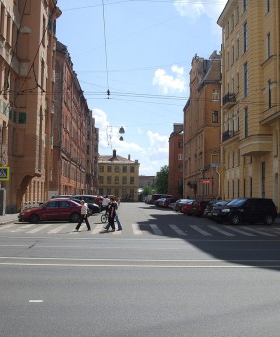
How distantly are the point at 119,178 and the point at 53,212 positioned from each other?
4921 inches

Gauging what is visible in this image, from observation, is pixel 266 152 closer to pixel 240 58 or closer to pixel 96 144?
pixel 240 58

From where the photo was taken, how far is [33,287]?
880 cm

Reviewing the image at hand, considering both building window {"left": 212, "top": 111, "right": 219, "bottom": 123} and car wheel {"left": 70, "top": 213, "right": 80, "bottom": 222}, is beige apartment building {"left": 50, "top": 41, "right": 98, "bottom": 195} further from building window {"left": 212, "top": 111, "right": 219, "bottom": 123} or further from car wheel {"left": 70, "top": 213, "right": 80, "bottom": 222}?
building window {"left": 212, "top": 111, "right": 219, "bottom": 123}

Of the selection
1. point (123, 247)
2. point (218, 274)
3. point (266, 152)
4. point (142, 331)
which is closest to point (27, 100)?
point (266, 152)

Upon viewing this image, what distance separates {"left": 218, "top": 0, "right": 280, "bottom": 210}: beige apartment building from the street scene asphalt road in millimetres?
25324

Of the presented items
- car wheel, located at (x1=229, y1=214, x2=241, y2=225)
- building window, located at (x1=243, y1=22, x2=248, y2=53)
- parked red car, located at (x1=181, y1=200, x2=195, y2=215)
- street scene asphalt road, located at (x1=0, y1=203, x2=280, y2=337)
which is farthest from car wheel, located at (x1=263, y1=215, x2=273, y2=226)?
building window, located at (x1=243, y1=22, x2=248, y2=53)

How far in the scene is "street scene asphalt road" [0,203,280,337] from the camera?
20.6 feet

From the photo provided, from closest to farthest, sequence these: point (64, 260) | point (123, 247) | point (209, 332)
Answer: point (209, 332)
point (64, 260)
point (123, 247)

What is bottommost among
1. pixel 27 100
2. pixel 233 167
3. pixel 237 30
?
pixel 233 167

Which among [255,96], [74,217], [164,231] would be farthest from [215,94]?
[164,231]

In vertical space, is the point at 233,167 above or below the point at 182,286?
above

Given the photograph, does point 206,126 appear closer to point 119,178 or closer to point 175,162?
point 175,162

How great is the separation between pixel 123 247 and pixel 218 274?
6310mm

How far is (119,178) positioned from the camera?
155125mm
